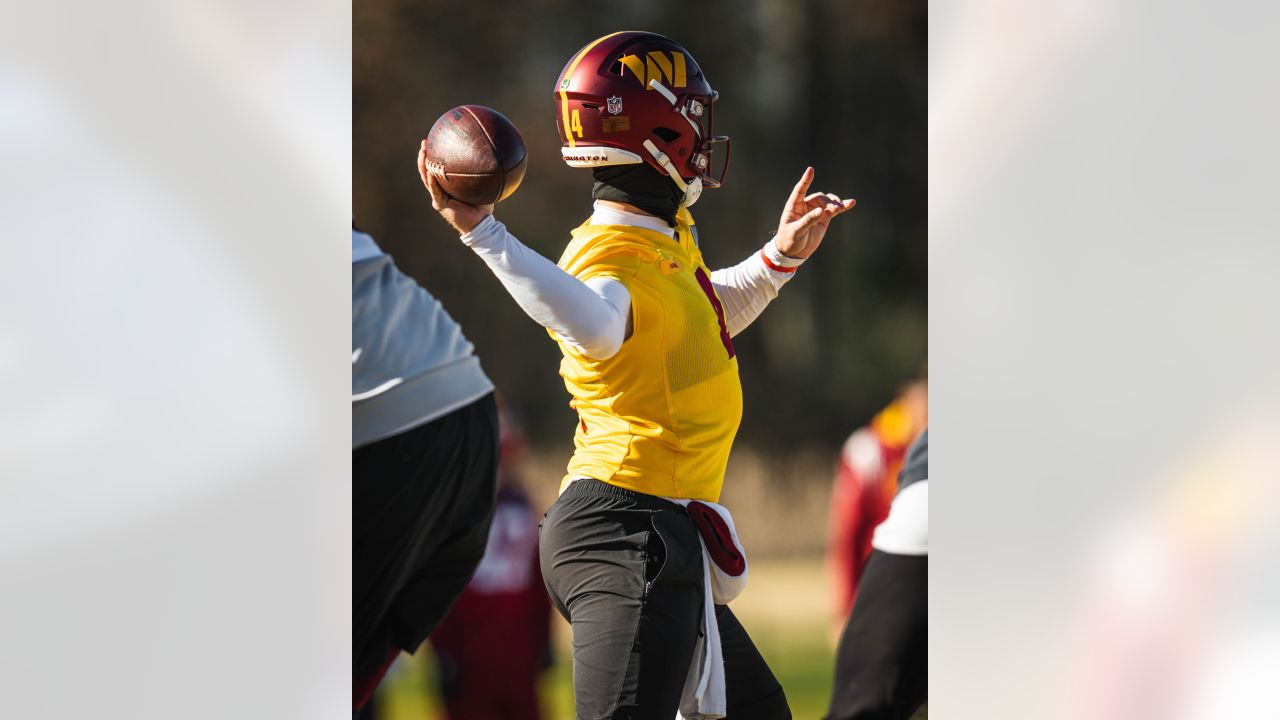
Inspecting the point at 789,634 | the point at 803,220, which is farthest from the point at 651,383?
the point at 789,634

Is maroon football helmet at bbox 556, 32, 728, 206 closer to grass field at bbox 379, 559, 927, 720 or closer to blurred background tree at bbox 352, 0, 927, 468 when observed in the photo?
blurred background tree at bbox 352, 0, 927, 468

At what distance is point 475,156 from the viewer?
2156 millimetres

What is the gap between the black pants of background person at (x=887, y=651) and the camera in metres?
3.09

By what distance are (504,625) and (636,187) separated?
150 cm

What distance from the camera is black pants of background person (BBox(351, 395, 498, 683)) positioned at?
2680 mm

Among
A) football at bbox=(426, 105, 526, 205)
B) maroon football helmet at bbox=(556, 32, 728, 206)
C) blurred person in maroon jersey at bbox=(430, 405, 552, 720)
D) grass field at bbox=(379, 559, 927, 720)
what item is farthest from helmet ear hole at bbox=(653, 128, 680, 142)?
Answer: grass field at bbox=(379, 559, 927, 720)

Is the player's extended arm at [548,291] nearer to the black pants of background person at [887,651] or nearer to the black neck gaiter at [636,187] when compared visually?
the black neck gaiter at [636,187]

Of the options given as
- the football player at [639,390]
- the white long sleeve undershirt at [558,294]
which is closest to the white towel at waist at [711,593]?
the football player at [639,390]

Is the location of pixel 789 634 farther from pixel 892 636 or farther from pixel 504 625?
pixel 504 625

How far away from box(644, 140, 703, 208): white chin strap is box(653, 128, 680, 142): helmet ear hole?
0.02m

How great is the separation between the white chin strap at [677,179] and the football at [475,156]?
0.92 ft
